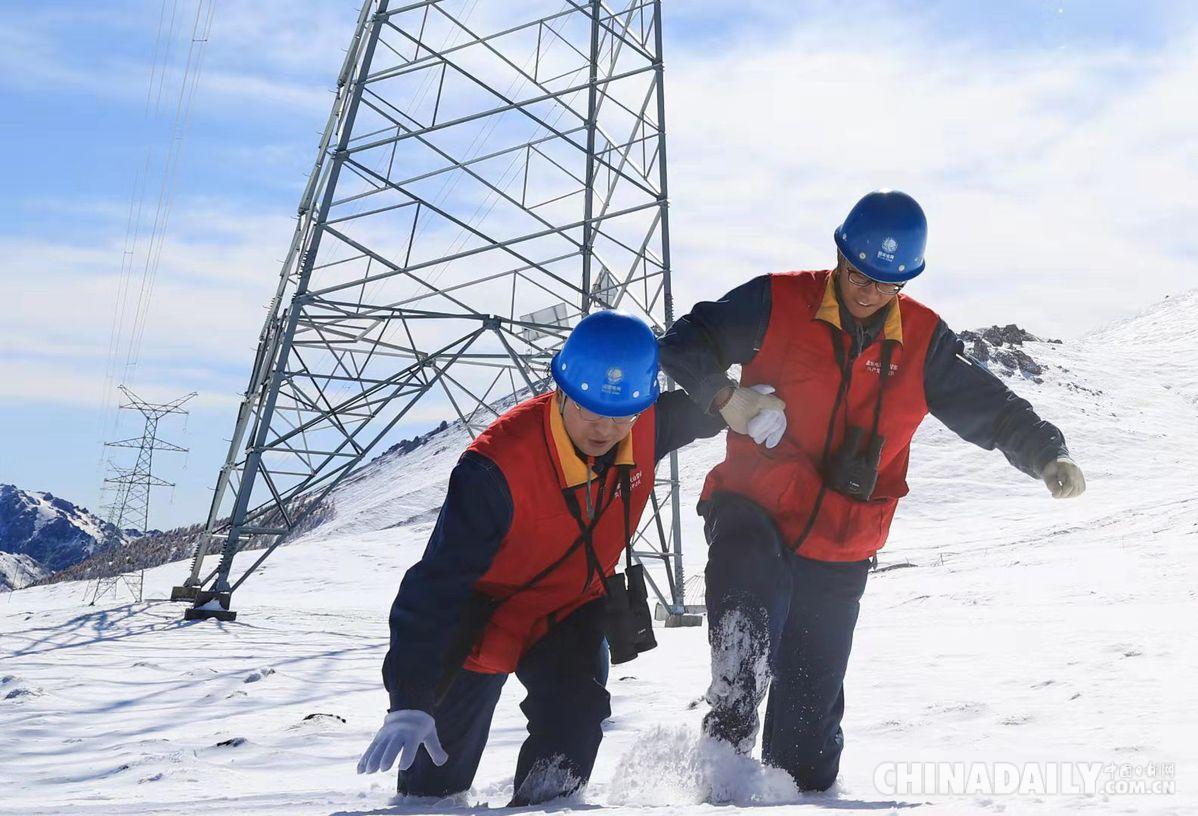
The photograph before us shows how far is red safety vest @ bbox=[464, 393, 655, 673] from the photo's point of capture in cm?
313

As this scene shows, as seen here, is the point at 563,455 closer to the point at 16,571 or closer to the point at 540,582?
the point at 540,582

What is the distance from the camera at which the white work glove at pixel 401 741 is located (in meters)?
Result: 2.80

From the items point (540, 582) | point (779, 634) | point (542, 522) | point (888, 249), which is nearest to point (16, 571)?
point (540, 582)

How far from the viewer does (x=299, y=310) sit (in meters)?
11.7

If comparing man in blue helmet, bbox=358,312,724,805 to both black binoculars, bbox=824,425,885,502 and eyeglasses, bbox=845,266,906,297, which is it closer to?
black binoculars, bbox=824,425,885,502

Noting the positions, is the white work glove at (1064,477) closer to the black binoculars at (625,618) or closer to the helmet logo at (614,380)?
the black binoculars at (625,618)

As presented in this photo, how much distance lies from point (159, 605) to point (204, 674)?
6216 mm

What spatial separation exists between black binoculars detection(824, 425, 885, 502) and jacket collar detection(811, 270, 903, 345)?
337mm

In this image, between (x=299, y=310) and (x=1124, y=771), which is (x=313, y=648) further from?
(x=1124, y=771)

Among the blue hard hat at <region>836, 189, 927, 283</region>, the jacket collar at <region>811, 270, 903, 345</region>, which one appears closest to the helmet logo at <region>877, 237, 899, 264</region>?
the blue hard hat at <region>836, 189, 927, 283</region>

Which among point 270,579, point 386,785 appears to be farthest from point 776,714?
point 270,579

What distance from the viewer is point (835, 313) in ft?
11.6

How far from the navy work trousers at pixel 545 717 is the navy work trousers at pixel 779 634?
364mm

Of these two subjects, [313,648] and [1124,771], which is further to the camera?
[313,648]
